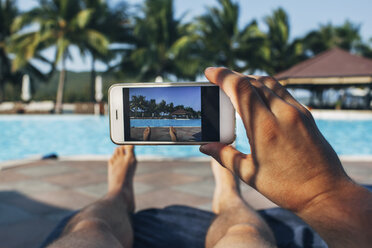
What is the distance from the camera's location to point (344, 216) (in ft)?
1.87

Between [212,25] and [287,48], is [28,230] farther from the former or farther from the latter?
[287,48]

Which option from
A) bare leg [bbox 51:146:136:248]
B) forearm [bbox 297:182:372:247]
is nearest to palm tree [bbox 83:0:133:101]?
bare leg [bbox 51:146:136:248]

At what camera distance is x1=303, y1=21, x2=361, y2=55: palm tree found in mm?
25984

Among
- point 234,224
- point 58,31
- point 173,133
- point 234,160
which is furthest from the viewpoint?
point 58,31

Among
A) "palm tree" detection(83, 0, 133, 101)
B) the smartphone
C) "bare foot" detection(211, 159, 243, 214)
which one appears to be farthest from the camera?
"palm tree" detection(83, 0, 133, 101)

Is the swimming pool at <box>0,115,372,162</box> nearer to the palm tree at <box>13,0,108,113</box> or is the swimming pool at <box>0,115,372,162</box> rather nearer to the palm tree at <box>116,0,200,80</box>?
the palm tree at <box>13,0,108,113</box>

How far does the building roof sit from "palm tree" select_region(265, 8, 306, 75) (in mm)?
5133

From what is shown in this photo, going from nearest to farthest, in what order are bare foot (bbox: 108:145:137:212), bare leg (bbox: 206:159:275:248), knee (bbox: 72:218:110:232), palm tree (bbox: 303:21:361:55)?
bare leg (bbox: 206:159:275:248)
knee (bbox: 72:218:110:232)
bare foot (bbox: 108:145:137:212)
palm tree (bbox: 303:21:361:55)

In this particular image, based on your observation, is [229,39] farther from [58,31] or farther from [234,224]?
[234,224]

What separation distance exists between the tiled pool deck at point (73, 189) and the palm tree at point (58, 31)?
15100mm

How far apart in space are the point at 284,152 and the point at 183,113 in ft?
1.47

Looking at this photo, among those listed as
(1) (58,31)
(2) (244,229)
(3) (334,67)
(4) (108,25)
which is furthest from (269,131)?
(4) (108,25)

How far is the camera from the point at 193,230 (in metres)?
1.75

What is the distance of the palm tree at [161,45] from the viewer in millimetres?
19750
